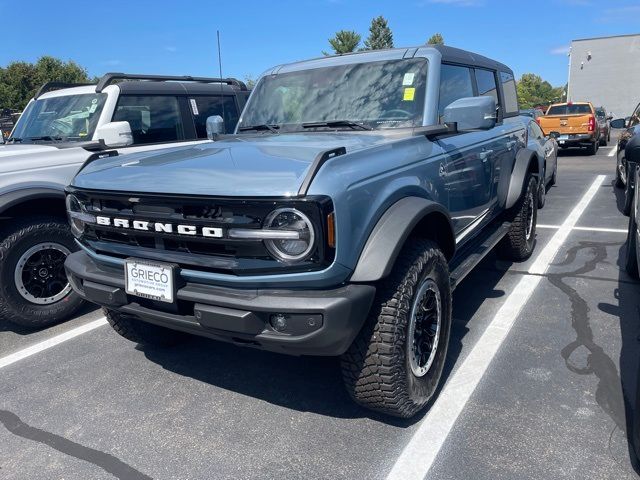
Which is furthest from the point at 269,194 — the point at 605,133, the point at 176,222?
the point at 605,133

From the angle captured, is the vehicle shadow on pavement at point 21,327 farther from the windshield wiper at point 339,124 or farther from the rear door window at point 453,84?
the rear door window at point 453,84

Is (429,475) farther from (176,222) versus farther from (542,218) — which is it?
(542,218)

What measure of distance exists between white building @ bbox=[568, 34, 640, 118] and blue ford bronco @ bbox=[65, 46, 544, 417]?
36.3m

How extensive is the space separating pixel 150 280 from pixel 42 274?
7.42ft

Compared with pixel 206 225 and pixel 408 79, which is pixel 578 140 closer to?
pixel 408 79

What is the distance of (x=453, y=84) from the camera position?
12.2 ft

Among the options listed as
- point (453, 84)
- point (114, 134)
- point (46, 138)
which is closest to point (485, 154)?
point (453, 84)

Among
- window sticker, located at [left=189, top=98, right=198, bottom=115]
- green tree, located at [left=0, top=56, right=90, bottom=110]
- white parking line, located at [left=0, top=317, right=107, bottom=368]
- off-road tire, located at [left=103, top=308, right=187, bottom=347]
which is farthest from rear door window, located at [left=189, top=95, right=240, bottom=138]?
green tree, located at [left=0, top=56, right=90, bottom=110]

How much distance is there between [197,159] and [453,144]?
1.70m

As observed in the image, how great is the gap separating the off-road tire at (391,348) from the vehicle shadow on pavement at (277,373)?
0.87 ft

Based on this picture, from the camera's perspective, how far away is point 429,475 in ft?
7.39

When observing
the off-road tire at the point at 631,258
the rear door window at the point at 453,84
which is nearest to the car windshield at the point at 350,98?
the rear door window at the point at 453,84

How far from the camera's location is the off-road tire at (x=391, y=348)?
7.71 ft

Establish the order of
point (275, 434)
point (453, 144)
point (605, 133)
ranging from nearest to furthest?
point (275, 434)
point (453, 144)
point (605, 133)
